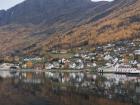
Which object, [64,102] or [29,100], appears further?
[29,100]

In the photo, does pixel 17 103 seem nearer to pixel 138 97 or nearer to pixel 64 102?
pixel 64 102

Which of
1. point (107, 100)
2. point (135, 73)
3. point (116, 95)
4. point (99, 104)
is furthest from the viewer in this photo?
point (135, 73)

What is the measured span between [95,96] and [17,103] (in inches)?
722

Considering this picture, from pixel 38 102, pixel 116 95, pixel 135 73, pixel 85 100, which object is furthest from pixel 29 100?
pixel 135 73

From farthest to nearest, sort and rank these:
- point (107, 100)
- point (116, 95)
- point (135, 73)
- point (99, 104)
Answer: point (135, 73) → point (116, 95) → point (107, 100) → point (99, 104)

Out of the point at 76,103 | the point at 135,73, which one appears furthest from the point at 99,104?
the point at 135,73

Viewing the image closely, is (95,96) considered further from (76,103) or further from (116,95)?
(76,103)

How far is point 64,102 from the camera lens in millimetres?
75938

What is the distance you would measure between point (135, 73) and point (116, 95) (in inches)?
4565

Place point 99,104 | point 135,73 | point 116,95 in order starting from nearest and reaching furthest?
point 99,104 < point 116,95 < point 135,73

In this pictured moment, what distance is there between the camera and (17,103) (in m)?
75.6

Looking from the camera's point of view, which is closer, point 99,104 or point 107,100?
point 99,104

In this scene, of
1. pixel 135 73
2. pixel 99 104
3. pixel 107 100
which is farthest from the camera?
pixel 135 73

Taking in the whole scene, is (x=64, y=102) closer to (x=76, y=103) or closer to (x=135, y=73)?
(x=76, y=103)
